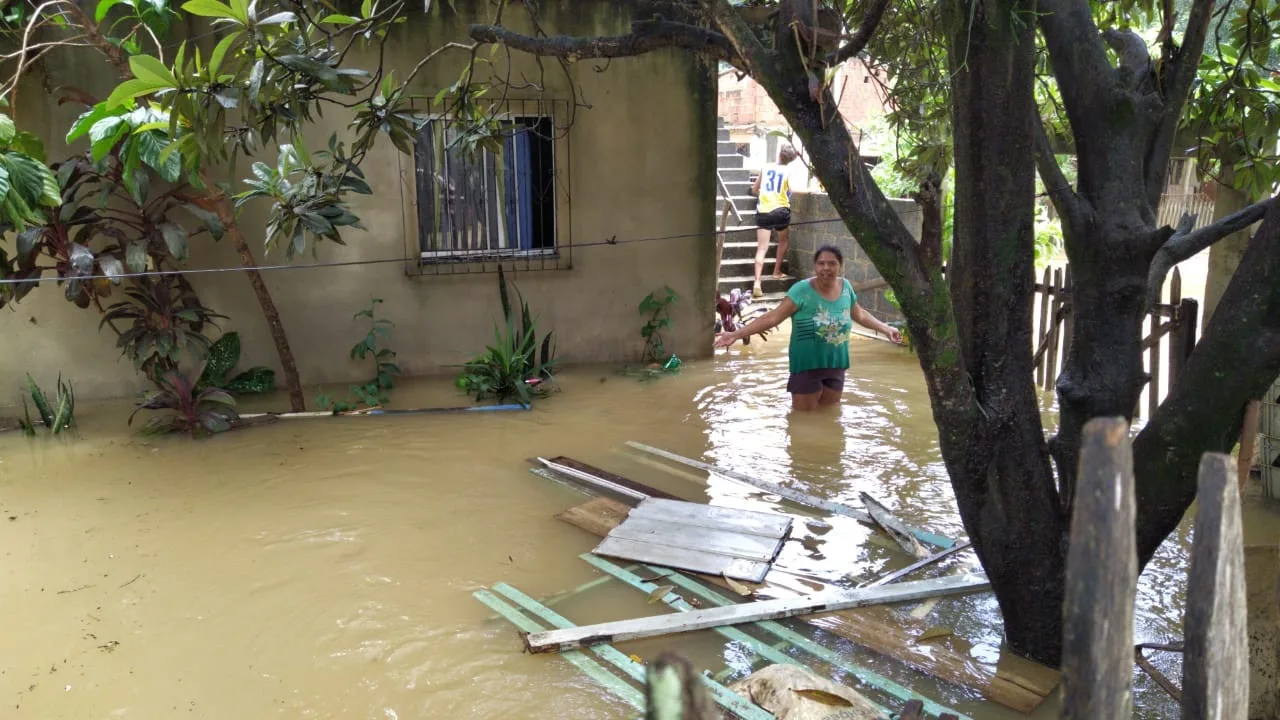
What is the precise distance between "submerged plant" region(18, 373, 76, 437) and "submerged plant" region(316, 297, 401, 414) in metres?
1.69

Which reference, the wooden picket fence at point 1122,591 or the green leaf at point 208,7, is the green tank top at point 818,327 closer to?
the green leaf at point 208,7

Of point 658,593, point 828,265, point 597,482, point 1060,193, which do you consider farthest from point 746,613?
point 828,265

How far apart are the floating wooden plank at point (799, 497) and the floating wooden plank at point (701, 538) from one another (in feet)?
2.09

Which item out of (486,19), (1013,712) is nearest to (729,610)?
(1013,712)

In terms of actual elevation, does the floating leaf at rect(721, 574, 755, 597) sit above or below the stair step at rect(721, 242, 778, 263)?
below

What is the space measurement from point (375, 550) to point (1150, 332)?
5171 millimetres

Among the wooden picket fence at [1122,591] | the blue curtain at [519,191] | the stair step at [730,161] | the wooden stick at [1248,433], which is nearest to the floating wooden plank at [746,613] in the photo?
the wooden stick at [1248,433]

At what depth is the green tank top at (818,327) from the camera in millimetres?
6883

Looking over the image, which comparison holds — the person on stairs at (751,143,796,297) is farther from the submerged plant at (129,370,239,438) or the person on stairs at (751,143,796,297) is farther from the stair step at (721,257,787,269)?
the submerged plant at (129,370,239,438)

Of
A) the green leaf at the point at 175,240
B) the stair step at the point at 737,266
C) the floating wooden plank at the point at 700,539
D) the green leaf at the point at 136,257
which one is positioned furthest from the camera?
the stair step at the point at 737,266

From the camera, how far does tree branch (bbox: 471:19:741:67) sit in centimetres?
392

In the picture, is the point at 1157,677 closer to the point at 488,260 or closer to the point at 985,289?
the point at 985,289

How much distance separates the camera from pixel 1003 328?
11.9 ft

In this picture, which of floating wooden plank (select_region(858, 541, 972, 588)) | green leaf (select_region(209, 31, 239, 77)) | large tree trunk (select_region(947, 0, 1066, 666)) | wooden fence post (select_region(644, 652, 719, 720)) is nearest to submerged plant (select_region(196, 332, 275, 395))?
green leaf (select_region(209, 31, 239, 77))
